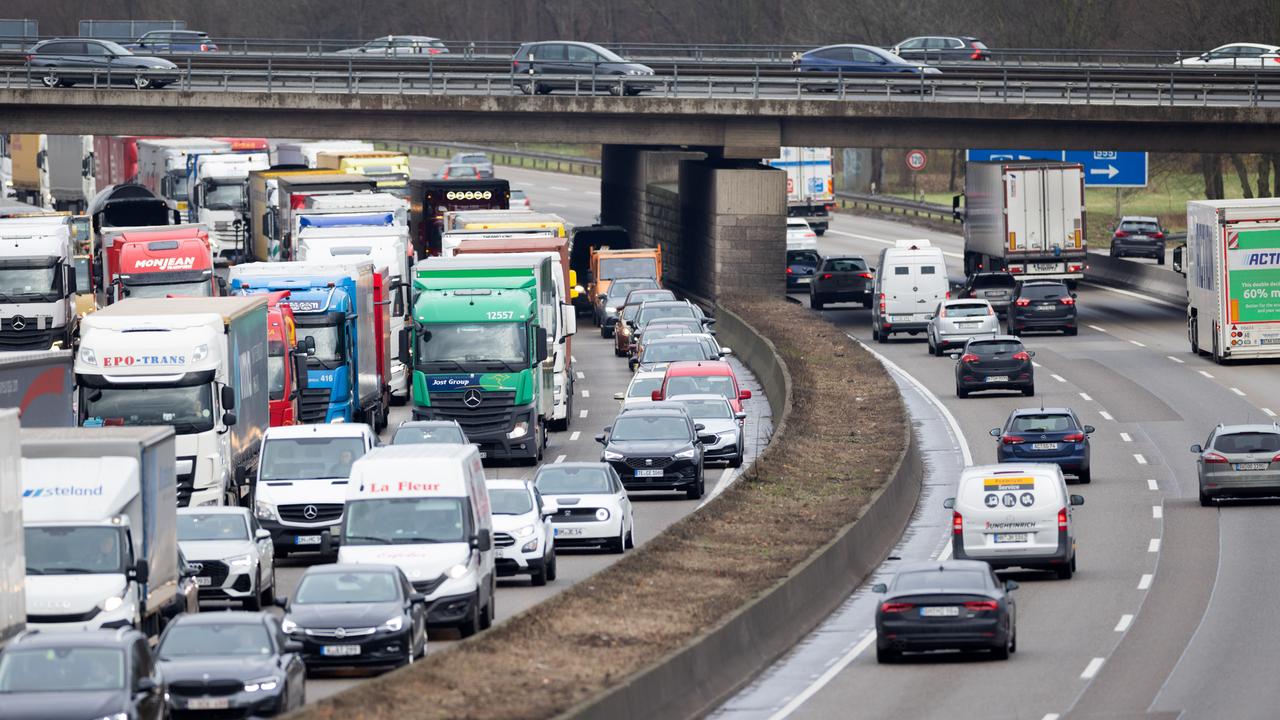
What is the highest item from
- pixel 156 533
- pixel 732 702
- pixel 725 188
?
pixel 725 188

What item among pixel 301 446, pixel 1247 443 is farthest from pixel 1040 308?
pixel 301 446

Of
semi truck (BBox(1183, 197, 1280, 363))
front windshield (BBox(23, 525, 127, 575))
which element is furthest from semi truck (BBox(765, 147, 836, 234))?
front windshield (BBox(23, 525, 127, 575))

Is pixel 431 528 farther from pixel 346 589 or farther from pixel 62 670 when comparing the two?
pixel 62 670

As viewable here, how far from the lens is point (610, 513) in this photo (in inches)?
1212

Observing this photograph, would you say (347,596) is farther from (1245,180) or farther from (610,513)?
(1245,180)

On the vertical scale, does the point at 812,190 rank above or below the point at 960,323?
above

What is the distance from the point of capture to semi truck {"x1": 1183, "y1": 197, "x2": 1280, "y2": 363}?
166 ft

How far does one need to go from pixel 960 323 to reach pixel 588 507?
27.2 m

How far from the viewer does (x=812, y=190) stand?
98.8 metres

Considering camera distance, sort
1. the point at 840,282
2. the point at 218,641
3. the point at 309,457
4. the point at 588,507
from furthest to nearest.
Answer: the point at 840,282
the point at 309,457
the point at 588,507
the point at 218,641

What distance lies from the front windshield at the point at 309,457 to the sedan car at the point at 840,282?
130 feet

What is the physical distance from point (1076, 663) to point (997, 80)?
166ft

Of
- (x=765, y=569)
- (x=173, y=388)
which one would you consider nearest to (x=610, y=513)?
(x=765, y=569)

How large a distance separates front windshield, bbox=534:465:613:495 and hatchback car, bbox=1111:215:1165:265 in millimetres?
59105
